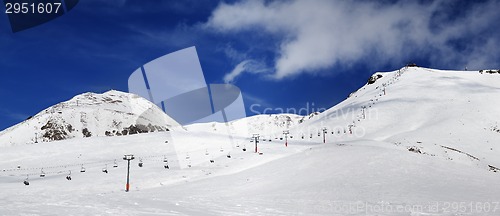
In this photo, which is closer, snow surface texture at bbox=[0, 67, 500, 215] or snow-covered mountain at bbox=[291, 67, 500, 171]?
snow surface texture at bbox=[0, 67, 500, 215]

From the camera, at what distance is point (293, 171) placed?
33219 millimetres

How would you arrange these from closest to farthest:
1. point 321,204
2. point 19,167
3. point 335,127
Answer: point 321,204 < point 19,167 < point 335,127

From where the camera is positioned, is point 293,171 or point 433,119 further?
point 433,119

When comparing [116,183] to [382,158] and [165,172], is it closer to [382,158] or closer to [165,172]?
[165,172]

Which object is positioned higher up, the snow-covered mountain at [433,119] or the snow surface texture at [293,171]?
the snow-covered mountain at [433,119]

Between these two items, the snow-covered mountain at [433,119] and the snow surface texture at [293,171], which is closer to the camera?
the snow surface texture at [293,171]

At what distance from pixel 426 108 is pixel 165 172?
210 ft

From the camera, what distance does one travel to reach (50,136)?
551 ft

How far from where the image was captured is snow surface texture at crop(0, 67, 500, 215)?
18297 mm

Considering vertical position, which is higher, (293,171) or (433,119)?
(433,119)

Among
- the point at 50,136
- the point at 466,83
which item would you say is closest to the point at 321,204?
the point at 466,83

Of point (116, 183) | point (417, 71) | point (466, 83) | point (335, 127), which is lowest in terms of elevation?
point (116, 183)

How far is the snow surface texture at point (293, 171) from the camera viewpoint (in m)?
18.3

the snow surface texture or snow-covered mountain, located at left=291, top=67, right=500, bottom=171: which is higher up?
snow-covered mountain, located at left=291, top=67, right=500, bottom=171
